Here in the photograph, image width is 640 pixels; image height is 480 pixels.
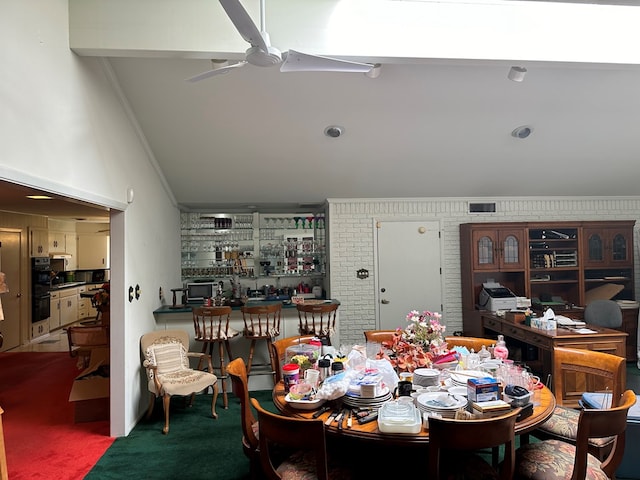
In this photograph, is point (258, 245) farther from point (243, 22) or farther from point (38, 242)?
point (243, 22)

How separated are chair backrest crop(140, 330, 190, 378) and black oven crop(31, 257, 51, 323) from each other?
15.2 ft

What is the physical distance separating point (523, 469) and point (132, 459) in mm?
2759

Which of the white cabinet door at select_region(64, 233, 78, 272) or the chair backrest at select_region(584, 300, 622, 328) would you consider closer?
the chair backrest at select_region(584, 300, 622, 328)

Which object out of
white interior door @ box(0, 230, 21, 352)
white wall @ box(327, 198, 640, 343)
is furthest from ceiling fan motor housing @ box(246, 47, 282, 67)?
white interior door @ box(0, 230, 21, 352)

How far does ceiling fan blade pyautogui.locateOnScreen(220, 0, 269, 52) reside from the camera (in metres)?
1.71

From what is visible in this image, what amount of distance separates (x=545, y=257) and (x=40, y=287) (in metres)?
8.63

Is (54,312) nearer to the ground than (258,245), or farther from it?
nearer to the ground

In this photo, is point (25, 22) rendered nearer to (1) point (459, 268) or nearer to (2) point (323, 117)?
(2) point (323, 117)

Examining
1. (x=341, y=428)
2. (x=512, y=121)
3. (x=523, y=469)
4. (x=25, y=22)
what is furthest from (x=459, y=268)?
(x=25, y=22)

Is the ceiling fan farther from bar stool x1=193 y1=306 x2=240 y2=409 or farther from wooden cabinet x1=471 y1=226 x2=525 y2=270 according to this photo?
wooden cabinet x1=471 y1=226 x2=525 y2=270

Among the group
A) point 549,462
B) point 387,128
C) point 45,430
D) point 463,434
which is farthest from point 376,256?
point 45,430

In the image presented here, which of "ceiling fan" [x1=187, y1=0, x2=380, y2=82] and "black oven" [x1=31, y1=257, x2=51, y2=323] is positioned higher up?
"ceiling fan" [x1=187, y1=0, x2=380, y2=82]

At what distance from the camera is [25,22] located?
2.15 m

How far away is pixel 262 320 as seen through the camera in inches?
172
